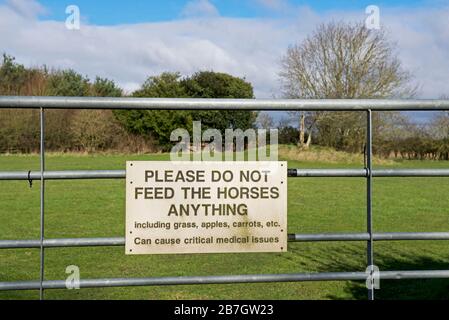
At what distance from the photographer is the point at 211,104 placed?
2752mm

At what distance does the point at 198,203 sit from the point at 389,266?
414 cm

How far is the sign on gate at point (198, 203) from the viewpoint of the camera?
2852 mm

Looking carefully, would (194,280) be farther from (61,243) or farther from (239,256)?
(239,256)

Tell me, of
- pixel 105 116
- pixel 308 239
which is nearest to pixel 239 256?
pixel 308 239

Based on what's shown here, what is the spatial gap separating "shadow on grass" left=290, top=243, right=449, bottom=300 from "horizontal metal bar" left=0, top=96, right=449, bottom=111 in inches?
82.3

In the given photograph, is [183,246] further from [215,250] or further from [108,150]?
[108,150]

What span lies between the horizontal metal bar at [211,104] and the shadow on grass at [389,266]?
6.86ft

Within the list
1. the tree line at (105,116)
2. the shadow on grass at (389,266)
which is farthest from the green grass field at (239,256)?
the tree line at (105,116)

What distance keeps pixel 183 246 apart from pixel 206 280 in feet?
0.71

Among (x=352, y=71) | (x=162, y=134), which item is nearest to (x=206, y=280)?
(x=162, y=134)

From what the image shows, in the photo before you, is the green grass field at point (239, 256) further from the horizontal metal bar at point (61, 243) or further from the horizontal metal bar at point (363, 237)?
the horizontal metal bar at point (363, 237)

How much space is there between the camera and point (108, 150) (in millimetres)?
14172
